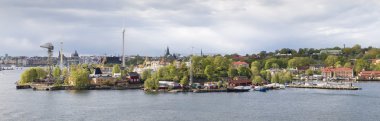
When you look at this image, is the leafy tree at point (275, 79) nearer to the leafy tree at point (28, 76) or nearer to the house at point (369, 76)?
the house at point (369, 76)

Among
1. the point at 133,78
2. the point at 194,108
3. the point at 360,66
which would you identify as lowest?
the point at 194,108

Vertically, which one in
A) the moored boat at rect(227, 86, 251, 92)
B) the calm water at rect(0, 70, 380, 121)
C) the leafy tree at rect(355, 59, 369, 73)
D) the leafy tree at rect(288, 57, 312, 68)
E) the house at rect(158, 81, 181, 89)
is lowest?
the calm water at rect(0, 70, 380, 121)

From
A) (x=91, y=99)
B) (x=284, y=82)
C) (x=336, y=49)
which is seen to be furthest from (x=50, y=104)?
(x=336, y=49)

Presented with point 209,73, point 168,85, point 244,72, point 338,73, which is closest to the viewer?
point 168,85

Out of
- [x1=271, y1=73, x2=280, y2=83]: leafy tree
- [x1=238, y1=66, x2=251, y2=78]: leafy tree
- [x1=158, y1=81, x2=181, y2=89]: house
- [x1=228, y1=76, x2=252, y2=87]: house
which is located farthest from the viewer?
[x1=238, y1=66, x2=251, y2=78]: leafy tree

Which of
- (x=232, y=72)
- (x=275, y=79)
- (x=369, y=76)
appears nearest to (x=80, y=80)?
(x=232, y=72)

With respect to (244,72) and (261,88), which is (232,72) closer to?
(244,72)

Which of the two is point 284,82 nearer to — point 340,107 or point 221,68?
point 221,68

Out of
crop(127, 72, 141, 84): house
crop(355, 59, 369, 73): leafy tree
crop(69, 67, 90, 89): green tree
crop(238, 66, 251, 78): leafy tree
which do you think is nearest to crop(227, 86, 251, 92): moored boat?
crop(127, 72, 141, 84): house

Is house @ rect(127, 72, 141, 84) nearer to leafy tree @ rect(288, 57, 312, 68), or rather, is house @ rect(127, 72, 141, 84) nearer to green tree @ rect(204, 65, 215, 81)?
green tree @ rect(204, 65, 215, 81)

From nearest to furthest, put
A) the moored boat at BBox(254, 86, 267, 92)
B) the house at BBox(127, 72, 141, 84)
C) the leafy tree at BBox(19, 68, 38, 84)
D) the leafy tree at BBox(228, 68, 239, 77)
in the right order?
the moored boat at BBox(254, 86, 267, 92) → the house at BBox(127, 72, 141, 84) → the leafy tree at BBox(19, 68, 38, 84) → the leafy tree at BBox(228, 68, 239, 77)

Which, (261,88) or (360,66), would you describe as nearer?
(261,88)

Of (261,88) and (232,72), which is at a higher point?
(232,72)

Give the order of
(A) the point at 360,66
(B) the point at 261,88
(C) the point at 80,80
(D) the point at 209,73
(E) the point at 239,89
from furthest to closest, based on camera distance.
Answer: (A) the point at 360,66 < (D) the point at 209,73 < (C) the point at 80,80 < (B) the point at 261,88 < (E) the point at 239,89
